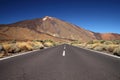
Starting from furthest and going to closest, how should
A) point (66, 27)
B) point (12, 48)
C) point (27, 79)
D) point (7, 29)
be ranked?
1. point (66, 27)
2. point (7, 29)
3. point (12, 48)
4. point (27, 79)

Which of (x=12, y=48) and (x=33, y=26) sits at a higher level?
(x=33, y=26)

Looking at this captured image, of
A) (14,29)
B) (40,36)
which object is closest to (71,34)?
(40,36)

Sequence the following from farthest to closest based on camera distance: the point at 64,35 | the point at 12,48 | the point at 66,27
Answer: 1. the point at 66,27
2. the point at 64,35
3. the point at 12,48

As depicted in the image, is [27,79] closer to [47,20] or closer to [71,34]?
[71,34]

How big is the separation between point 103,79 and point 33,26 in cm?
16890

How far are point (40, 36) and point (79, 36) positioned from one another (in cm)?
6144

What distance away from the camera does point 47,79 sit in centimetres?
530

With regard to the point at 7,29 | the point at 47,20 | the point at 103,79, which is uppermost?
A: the point at 47,20

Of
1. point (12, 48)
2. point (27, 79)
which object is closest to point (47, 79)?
point (27, 79)

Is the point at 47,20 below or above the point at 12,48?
above

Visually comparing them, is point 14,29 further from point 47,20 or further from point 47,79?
point 47,79

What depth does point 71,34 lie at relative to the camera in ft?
568

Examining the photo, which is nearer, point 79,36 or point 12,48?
point 12,48

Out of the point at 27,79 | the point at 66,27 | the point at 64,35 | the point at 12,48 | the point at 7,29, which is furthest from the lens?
the point at 66,27
